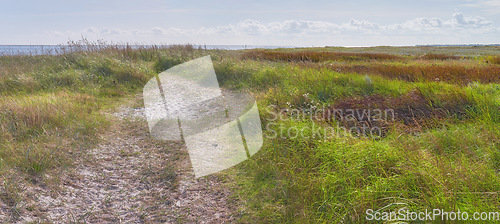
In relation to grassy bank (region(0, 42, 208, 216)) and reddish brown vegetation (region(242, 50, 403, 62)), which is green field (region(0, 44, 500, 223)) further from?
reddish brown vegetation (region(242, 50, 403, 62))

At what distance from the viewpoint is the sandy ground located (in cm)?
328

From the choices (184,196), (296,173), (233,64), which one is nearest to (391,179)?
(296,173)

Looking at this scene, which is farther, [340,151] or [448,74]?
[448,74]

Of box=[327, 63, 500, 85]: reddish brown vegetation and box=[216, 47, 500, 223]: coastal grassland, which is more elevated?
box=[327, 63, 500, 85]: reddish brown vegetation

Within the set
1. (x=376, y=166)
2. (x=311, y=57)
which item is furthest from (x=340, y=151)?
(x=311, y=57)

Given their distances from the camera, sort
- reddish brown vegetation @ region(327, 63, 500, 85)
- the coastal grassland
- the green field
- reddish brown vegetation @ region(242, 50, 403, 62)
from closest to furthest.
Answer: the coastal grassland
the green field
reddish brown vegetation @ region(327, 63, 500, 85)
reddish brown vegetation @ region(242, 50, 403, 62)

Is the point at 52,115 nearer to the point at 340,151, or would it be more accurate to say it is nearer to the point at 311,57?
the point at 340,151

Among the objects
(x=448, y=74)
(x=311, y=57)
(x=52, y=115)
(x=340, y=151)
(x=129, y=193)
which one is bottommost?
(x=129, y=193)

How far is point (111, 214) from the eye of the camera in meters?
3.38

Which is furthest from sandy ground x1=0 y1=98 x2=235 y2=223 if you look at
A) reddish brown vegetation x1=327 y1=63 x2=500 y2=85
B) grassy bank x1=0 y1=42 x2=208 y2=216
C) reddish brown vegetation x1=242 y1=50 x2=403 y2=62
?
reddish brown vegetation x1=242 y1=50 x2=403 y2=62

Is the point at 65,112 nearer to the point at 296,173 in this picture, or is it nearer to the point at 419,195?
the point at 296,173

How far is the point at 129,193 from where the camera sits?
3848 millimetres

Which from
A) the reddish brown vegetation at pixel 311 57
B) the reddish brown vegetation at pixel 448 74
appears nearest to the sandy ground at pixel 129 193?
the reddish brown vegetation at pixel 448 74

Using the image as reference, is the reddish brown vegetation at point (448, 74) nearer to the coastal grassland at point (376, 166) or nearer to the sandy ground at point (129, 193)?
the coastal grassland at point (376, 166)
